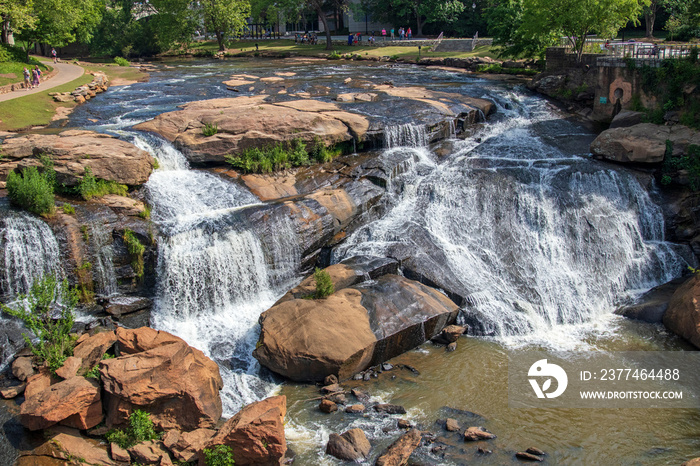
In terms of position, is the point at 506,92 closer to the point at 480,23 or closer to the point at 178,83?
the point at 178,83

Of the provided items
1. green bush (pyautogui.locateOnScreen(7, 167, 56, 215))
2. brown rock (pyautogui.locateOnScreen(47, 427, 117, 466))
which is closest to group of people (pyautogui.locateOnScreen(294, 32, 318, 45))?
green bush (pyautogui.locateOnScreen(7, 167, 56, 215))

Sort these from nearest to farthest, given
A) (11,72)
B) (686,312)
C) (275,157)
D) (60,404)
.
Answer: (60,404) → (686,312) → (275,157) → (11,72)

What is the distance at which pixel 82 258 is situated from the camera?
14172 mm

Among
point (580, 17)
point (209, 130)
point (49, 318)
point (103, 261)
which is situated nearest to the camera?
point (49, 318)

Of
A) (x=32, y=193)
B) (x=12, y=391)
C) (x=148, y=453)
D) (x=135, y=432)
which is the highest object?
(x=32, y=193)

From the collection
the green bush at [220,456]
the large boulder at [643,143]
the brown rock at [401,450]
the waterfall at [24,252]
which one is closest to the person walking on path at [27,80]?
the waterfall at [24,252]

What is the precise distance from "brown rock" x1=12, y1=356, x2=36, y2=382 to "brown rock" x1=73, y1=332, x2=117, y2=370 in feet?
3.34

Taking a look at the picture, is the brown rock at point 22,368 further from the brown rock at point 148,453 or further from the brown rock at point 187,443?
the brown rock at point 187,443

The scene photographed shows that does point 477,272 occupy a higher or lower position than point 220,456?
higher

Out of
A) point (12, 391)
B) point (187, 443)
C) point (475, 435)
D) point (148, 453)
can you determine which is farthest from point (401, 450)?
point (12, 391)

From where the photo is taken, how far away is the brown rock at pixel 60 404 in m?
9.91

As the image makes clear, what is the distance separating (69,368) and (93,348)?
0.67m

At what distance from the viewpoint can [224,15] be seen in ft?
169

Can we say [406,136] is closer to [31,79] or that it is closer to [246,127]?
[246,127]
